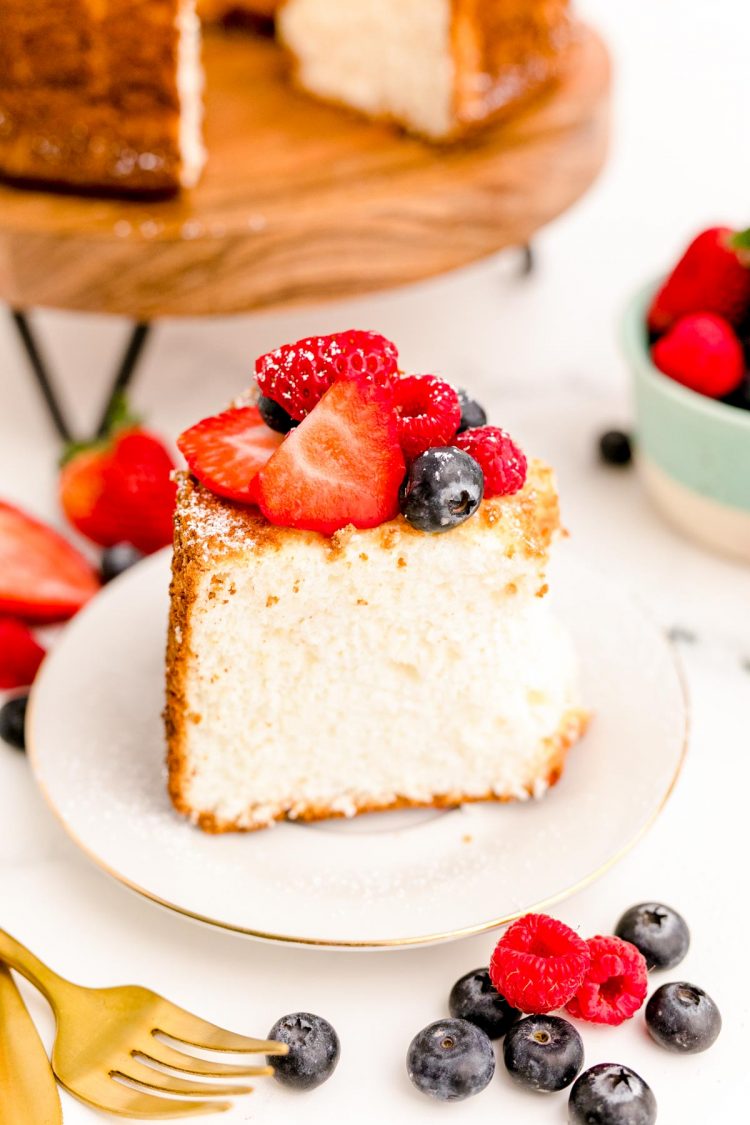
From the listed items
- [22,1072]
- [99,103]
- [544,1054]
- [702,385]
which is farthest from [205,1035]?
[99,103]

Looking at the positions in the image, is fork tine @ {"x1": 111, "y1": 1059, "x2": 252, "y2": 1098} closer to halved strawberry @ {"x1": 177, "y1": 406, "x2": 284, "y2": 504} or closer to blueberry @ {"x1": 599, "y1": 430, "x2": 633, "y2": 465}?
halved strawberry @ {"x1": 177, "y1": 406, "x2": 284, "y2": 504}

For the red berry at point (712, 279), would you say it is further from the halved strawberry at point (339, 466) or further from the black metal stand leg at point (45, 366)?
the black metal stand leg at point (45, 366)

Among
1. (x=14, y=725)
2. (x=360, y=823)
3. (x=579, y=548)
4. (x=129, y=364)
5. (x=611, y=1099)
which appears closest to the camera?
(x=611, y=1099)

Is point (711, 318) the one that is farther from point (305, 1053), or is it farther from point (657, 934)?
point (305, 1053)

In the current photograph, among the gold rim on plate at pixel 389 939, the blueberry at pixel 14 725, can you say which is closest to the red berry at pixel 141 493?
the blueberry at pixel 14 725

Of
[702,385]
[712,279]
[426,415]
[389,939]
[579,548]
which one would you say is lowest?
[579,548]
